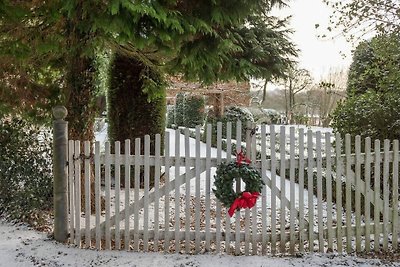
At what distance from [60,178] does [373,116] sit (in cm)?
417

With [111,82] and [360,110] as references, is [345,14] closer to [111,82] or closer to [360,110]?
[360,110]

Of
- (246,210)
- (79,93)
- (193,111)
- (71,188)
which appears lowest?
(246,210)

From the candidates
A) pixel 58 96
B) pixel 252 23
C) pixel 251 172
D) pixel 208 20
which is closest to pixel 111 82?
pixel 58 96

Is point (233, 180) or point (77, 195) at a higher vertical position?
point (233, 180)

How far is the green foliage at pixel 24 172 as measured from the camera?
4.49m

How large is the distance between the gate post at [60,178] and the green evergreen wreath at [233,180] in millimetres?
1600

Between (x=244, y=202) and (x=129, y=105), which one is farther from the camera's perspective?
(x=129, y=105)

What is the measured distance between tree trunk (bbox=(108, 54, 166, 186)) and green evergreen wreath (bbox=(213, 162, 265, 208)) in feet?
12.1

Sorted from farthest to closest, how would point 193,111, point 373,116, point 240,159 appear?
1. point 193,111
2. point 373,116
3. point 240,159

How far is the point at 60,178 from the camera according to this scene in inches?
146

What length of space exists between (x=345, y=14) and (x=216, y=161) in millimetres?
2837

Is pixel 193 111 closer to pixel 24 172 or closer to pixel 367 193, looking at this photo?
Answer: pixel 24 172

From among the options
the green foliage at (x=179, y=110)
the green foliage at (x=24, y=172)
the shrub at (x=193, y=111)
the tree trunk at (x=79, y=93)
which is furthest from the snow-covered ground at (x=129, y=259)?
the green foliage at (x=179, y=110)

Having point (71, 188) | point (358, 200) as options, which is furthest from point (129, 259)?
point (358, 200)
